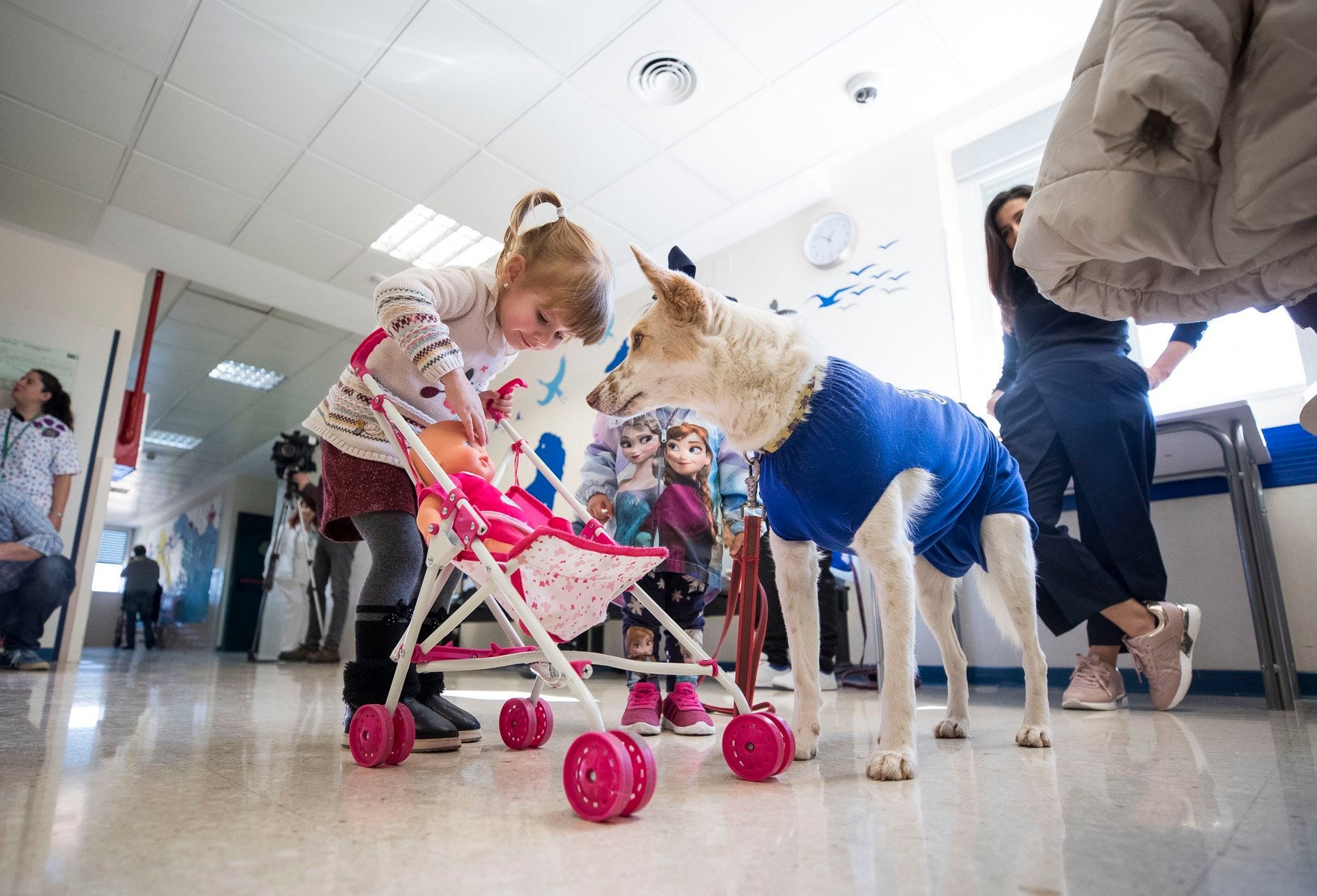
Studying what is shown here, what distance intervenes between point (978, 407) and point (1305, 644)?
1618mm

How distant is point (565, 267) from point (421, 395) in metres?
0.42

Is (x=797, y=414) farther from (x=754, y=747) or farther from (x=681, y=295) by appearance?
(x=754, y=747)

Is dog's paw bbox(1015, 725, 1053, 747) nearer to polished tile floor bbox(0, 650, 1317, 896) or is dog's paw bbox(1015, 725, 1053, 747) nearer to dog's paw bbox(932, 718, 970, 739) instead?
polished tile floor bbox(0, 650, 1317, 896)

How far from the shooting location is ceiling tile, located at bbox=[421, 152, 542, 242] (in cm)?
432

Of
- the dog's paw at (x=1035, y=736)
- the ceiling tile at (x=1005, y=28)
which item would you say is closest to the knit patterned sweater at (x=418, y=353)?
the dog's paw at (x=1035, y=736)

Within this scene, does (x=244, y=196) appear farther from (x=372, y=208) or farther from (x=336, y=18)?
(x=336, y=18)

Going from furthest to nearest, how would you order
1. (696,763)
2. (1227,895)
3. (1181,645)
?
(1181,645), (696,763), (1227,895)

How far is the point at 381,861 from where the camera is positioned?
2.37ft

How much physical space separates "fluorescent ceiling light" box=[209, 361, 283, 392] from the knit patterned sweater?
6.59 meters

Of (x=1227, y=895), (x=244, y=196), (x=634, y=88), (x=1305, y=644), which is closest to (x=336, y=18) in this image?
(x=634, y=88)

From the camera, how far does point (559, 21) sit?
3.30 metres

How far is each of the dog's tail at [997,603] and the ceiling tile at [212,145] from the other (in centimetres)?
419

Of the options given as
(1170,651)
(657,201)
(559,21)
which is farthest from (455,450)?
(657,201)

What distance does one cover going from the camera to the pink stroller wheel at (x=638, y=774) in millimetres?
882
